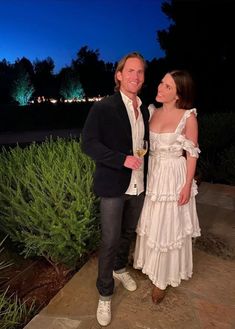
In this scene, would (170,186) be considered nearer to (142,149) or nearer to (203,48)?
(142,149)

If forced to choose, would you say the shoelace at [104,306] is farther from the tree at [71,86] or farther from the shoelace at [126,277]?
the tree at [71,86]

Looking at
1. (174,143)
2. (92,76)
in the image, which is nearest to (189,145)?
(174,143)

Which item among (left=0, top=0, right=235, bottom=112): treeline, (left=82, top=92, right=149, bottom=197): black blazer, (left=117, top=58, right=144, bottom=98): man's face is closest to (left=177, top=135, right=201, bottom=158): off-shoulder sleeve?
(left=82, top=92, right=149, bottom=197): black blazer

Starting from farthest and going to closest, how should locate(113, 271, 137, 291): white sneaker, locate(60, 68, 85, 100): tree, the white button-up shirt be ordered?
locate(60, 68, 85, 100): tree < locate(113, 271, 137, 291): white sneaker < the white button-up shirt

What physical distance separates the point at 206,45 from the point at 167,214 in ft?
51.2

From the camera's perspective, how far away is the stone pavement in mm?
2590

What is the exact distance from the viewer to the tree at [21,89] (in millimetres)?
34831

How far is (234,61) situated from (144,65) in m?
15.6

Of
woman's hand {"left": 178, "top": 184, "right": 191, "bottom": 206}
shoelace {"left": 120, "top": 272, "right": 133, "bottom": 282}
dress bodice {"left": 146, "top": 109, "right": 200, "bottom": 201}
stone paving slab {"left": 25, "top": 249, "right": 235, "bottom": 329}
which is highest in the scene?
dress bodice {"left": 146, "top": 109, "right": 200, "bottom": 201}

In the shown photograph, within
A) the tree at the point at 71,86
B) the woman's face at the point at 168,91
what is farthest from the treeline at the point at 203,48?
the tree at the point at 71,86

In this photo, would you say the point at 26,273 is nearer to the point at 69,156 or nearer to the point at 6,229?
the point at 6,229

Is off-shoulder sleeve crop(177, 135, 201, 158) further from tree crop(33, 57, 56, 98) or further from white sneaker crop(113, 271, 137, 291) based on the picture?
tree crop(33, 57, 56, 98)

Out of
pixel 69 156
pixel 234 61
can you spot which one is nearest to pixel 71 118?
pixel 234 61

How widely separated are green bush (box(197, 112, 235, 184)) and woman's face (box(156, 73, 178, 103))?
14.0ft
